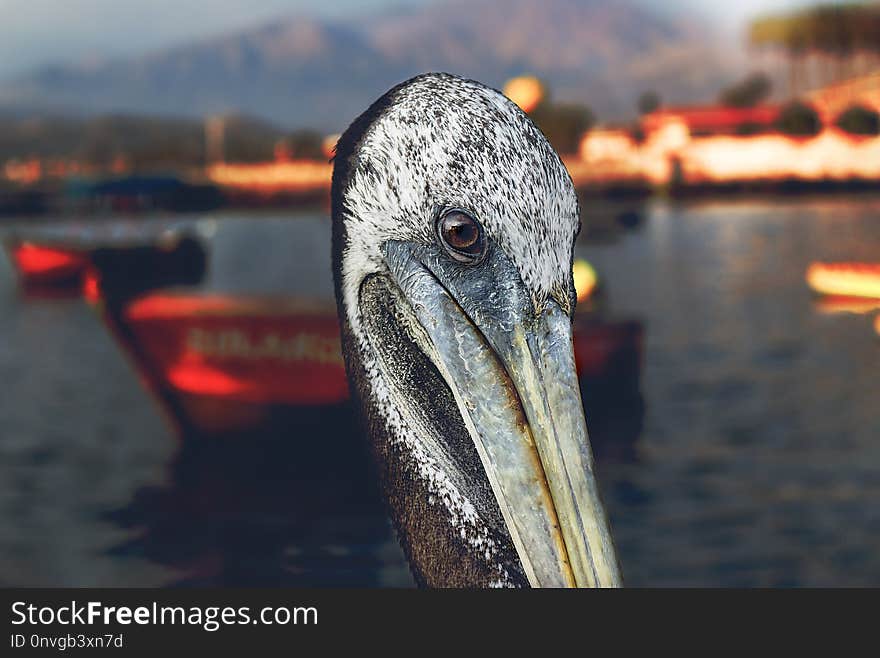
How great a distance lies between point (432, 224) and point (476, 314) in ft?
0.83

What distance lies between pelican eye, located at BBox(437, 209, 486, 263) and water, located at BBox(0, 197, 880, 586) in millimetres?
11471

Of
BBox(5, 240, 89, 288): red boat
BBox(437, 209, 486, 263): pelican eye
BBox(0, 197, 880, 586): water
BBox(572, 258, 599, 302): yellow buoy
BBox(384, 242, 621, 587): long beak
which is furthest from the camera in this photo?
BBox(5, 240, 89, 288): red boat

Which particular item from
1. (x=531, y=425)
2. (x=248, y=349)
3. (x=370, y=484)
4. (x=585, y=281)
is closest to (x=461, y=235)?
(x=531, y=425)

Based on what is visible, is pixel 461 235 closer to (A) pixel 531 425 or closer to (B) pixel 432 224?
(B) pixel 432 224

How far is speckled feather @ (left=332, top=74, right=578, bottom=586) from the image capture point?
2.46m

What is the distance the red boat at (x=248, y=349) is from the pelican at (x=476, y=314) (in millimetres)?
12791

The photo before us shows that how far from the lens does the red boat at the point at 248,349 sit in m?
16.0

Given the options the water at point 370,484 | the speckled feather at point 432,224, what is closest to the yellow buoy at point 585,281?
the water at point 370,484

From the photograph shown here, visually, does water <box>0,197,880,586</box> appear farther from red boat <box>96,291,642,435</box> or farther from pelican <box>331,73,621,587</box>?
pelican <box>331,73,621,587</box>

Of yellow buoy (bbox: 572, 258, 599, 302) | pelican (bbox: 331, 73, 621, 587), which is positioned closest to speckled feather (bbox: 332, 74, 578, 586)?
Answer: pelican (bbox: 331, 73, 621, 587)

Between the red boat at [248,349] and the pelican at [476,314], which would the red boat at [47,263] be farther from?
the pelican at [476,314]

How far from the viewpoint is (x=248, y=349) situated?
53.4 feet

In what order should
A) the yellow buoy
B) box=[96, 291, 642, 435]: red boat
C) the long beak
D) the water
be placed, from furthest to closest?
the yellow buoy
box=[96, 291, 642, 435]: red boat
the water
the long beak

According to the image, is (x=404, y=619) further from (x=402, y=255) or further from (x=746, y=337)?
(x=746, y=337)
